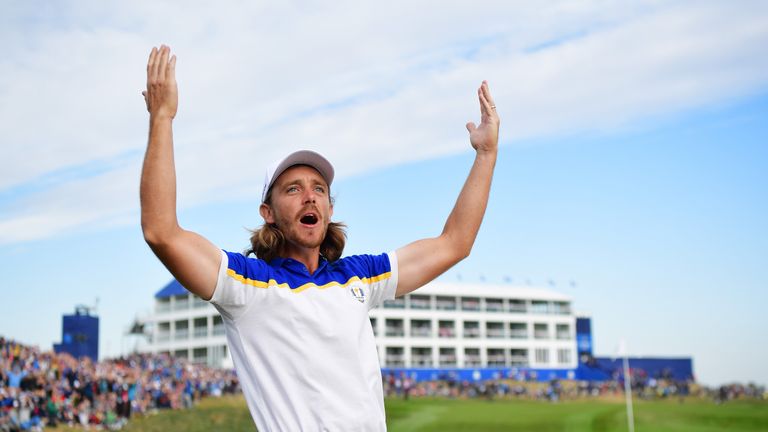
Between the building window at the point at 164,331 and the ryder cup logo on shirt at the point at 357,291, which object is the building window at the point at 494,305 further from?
the ryder cup logo on shirt at the point at 357,291

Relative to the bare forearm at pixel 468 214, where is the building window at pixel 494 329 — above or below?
above

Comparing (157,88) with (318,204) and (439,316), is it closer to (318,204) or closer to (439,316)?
(318,204)

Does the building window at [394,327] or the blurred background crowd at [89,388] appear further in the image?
the building window at [394,327]

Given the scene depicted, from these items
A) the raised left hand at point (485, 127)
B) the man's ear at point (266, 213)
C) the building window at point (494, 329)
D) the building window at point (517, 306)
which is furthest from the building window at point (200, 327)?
the man's ear at point (266, 213)

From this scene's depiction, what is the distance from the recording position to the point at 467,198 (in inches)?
176

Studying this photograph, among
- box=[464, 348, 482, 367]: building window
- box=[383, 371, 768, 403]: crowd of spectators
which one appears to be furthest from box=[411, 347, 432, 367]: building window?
box=[383, 371, 768, 403]: crowd of spectators

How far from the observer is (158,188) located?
3.50 metres

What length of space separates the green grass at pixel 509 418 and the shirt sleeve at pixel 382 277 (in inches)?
1063

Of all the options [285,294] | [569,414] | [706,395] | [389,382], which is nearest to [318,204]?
[285,294]

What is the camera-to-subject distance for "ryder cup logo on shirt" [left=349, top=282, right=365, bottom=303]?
4.08m

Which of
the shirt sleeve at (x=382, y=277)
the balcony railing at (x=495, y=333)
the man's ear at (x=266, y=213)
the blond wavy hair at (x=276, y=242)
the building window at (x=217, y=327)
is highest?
the building window at (x=217, y=327)

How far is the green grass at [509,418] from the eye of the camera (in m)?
33.0

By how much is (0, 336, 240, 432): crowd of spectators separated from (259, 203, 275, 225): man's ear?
21137 mm

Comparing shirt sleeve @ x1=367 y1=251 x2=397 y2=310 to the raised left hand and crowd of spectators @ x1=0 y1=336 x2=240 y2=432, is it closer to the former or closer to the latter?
the raised left hand
